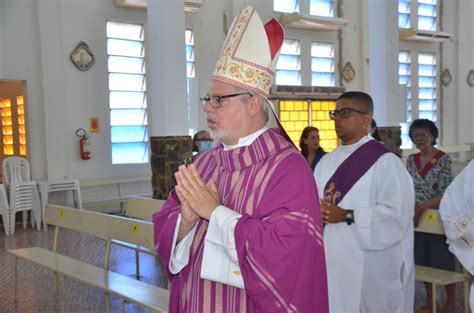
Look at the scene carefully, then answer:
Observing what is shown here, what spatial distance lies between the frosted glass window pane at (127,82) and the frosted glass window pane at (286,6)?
3.85 m

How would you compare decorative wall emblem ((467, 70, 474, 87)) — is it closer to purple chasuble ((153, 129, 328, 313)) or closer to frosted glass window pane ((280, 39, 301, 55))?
frosted glass window pane ((280, 39, 301, 55))

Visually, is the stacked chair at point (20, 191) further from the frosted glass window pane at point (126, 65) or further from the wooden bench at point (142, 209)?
the wooden bench at point (142, 209)

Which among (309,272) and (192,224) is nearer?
(309,272)

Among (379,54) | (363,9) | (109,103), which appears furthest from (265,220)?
(363,9)

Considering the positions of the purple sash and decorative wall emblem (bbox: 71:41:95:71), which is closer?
the purple sash

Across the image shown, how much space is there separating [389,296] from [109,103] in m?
8.12

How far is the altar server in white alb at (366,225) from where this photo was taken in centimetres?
284

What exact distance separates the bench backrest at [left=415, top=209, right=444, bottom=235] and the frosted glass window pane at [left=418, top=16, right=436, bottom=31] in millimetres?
12444

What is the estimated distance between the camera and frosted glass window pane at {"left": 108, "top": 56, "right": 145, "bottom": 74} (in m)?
10.2

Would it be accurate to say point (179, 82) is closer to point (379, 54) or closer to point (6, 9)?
point (6, 9)

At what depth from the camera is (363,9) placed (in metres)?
13.7

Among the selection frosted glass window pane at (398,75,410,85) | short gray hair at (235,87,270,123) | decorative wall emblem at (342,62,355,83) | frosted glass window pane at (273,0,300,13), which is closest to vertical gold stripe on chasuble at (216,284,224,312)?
short gray hair at (235,87,270,123)

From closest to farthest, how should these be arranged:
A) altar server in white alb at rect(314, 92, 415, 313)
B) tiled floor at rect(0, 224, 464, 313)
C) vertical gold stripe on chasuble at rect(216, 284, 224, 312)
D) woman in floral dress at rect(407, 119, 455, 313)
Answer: vertical gold stripe on chasuble at rect(216, 284, 224, 312) → altar server in white alb at rect(314, 92, 415, 313) → woman in floral dress at rect(407, 119, 455, 313) → tiled floor at rect(0, 224, 464, 313)

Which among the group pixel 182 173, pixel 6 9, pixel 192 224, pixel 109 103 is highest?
pixel 6 9
